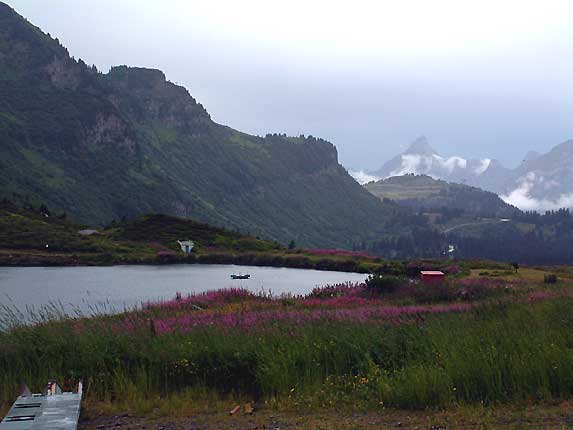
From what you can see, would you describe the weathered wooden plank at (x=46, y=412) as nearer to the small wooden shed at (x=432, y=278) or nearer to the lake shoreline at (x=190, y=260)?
the small wooden shed at (x=432, y=278)

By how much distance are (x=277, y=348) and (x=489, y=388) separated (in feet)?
17.3

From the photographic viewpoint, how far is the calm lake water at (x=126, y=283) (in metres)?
52.3

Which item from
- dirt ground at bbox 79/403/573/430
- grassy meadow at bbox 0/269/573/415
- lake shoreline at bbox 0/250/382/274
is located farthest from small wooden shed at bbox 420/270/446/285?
lake shoreline at bbox 0/250/382/274

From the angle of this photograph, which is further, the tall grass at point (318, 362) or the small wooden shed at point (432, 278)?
the small wooden shed at point (432, 278)

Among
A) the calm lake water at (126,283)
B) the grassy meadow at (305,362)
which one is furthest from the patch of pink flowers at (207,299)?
the grassy meadow at (305,362)

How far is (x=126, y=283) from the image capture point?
229ft

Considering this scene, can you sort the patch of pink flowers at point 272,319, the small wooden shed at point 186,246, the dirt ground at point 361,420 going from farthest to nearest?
the small wooden shed at point 186,246, the patch of pink flowers at point 272,319, the dirt ground at point 361,420

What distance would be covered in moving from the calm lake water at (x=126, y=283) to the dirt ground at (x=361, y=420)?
101ft

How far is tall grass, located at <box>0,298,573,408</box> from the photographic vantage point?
12.8 meters

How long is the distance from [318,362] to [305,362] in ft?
1.10

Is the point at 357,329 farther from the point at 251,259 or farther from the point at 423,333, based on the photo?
the point at 251,259

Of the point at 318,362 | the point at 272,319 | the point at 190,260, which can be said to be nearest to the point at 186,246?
the point at 190,260

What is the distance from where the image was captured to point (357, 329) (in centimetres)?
1748

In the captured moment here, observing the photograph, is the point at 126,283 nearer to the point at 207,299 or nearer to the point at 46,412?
the point at 207,299
